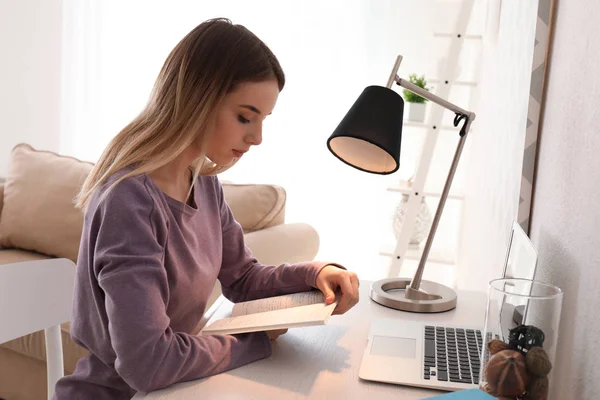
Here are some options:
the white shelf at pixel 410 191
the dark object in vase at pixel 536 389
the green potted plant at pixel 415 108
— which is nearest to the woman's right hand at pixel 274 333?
the dark object in vase at pixel 536 389

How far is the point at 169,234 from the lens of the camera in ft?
3.53

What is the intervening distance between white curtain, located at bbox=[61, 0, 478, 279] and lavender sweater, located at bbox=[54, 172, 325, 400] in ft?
6.15

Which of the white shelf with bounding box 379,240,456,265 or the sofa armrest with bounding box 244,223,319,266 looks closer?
the sofa armrest with bounding box 244,223,319,266

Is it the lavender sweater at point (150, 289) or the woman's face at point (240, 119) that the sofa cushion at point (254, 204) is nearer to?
the lavender sweater at point (150, 289)

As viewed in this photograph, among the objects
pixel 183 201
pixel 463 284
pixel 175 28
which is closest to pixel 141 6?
pixel 175 28

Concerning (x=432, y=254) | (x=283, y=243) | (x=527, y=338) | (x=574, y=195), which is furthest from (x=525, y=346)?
(x=432, y=254)

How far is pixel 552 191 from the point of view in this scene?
42.3 inches

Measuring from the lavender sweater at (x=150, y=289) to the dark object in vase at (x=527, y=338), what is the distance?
1.40 feet

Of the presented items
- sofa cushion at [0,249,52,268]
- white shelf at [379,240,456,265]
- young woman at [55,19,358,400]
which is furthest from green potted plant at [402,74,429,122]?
young woman at [55,19,358,400]

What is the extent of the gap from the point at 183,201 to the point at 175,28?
2.41m

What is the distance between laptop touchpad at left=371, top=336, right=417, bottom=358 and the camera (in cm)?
105

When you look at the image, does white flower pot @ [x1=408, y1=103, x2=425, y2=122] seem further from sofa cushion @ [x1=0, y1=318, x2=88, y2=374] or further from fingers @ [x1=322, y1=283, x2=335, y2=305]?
fingers @ [x1=322, y1=283, x2=335, y2=305]

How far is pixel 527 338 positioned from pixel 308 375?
1.15ft

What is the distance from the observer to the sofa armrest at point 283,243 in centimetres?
212
